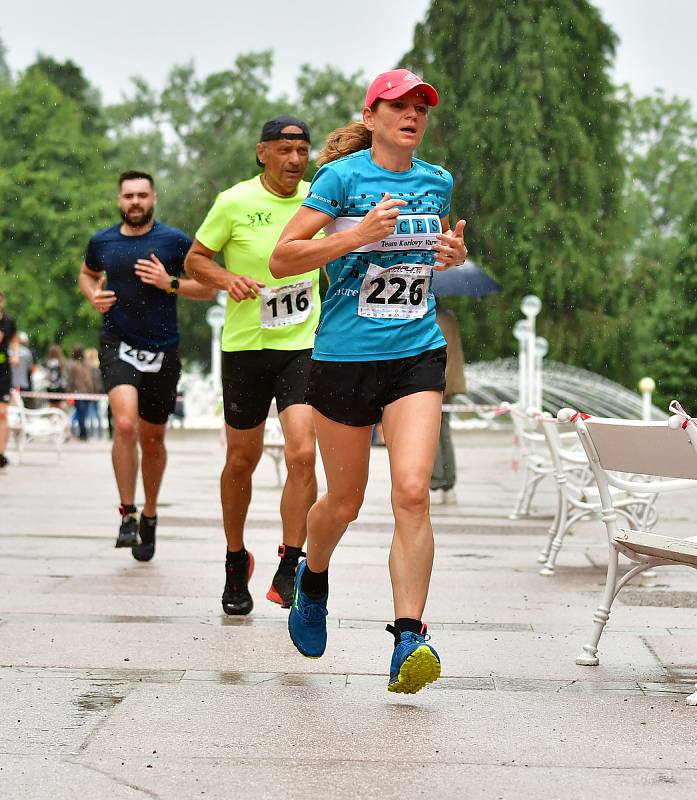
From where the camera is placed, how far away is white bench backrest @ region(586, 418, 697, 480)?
5.50 meters

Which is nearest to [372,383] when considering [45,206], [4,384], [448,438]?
[448,438]

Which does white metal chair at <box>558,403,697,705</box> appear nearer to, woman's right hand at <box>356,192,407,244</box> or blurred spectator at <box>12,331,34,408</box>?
woman's right hand at <box>356,192,407,244</box>

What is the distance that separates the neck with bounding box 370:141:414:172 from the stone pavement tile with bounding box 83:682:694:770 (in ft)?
5.62

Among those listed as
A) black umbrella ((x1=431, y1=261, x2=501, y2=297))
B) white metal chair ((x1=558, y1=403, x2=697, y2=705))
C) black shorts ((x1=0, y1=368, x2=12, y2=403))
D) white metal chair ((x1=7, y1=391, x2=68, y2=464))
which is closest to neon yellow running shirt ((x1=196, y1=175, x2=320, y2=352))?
white metal chair ((x1=558, y1=403, x2=697, y2=705))

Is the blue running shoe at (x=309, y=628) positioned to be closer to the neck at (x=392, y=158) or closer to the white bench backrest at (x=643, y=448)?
the white bench backrest at (x=643, y=448)

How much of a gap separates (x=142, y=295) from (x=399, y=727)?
4.52m

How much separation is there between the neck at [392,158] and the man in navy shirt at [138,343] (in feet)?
11.0

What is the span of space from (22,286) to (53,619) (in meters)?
49.2

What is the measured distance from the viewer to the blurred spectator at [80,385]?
29.0 meters

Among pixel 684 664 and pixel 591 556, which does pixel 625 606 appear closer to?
pixel 684 664

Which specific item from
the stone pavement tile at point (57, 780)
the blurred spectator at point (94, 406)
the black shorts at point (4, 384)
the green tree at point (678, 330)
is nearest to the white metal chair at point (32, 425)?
the black shorts at point (4, 384)

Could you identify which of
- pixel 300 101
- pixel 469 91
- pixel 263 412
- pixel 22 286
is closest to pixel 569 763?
pixel 263 412

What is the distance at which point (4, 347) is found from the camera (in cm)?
1719

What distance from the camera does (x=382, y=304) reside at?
206 inches
